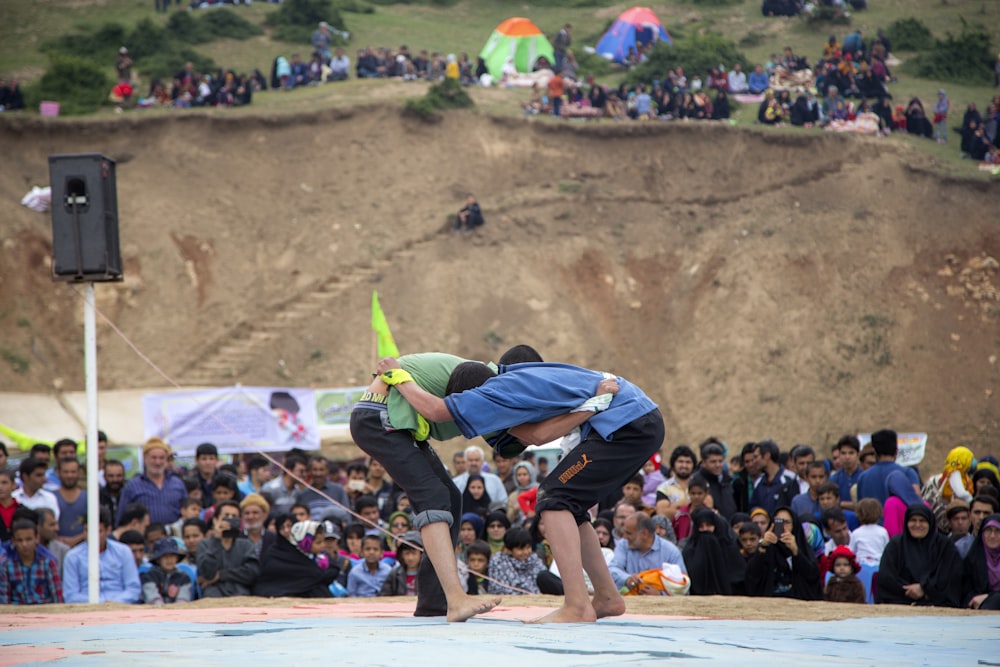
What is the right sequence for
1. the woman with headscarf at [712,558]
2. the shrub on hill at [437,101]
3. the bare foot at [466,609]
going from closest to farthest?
the bare foot at [466,609], the woman with headscarf at [712,558], the shrub on hill at [437,101]

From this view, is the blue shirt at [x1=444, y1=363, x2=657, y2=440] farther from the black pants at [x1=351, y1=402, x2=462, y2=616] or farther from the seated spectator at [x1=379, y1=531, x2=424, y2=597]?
the seated spectator at [x1=379, y1=531, x2=424, y2=597]

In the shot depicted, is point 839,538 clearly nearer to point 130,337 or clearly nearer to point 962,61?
point 130,337

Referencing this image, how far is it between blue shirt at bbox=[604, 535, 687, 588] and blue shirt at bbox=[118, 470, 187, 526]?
4.72m

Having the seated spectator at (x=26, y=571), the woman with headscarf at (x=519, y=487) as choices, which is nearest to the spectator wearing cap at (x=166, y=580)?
the seated spectator at (x=26, y=571)

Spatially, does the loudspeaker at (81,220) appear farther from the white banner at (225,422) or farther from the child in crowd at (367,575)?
the white banner at (225,422)

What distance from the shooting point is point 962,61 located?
105 feet

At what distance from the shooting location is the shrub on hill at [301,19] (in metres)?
33.2

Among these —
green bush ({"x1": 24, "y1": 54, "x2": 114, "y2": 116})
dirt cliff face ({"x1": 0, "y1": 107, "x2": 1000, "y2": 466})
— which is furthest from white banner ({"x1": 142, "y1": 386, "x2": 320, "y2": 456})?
green bush ({"x1": 24, "y1": 54, "x2": 114, "y2": 116})

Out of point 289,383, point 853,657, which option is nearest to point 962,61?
point 289,383

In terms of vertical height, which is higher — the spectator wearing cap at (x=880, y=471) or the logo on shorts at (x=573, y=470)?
the logo on shorts at (x=573, y=470)

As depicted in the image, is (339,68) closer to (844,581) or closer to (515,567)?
(515,567)

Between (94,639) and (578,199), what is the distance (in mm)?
24812

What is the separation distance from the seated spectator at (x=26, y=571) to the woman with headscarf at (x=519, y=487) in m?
4.42

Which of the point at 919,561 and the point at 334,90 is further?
the point at 334,90
